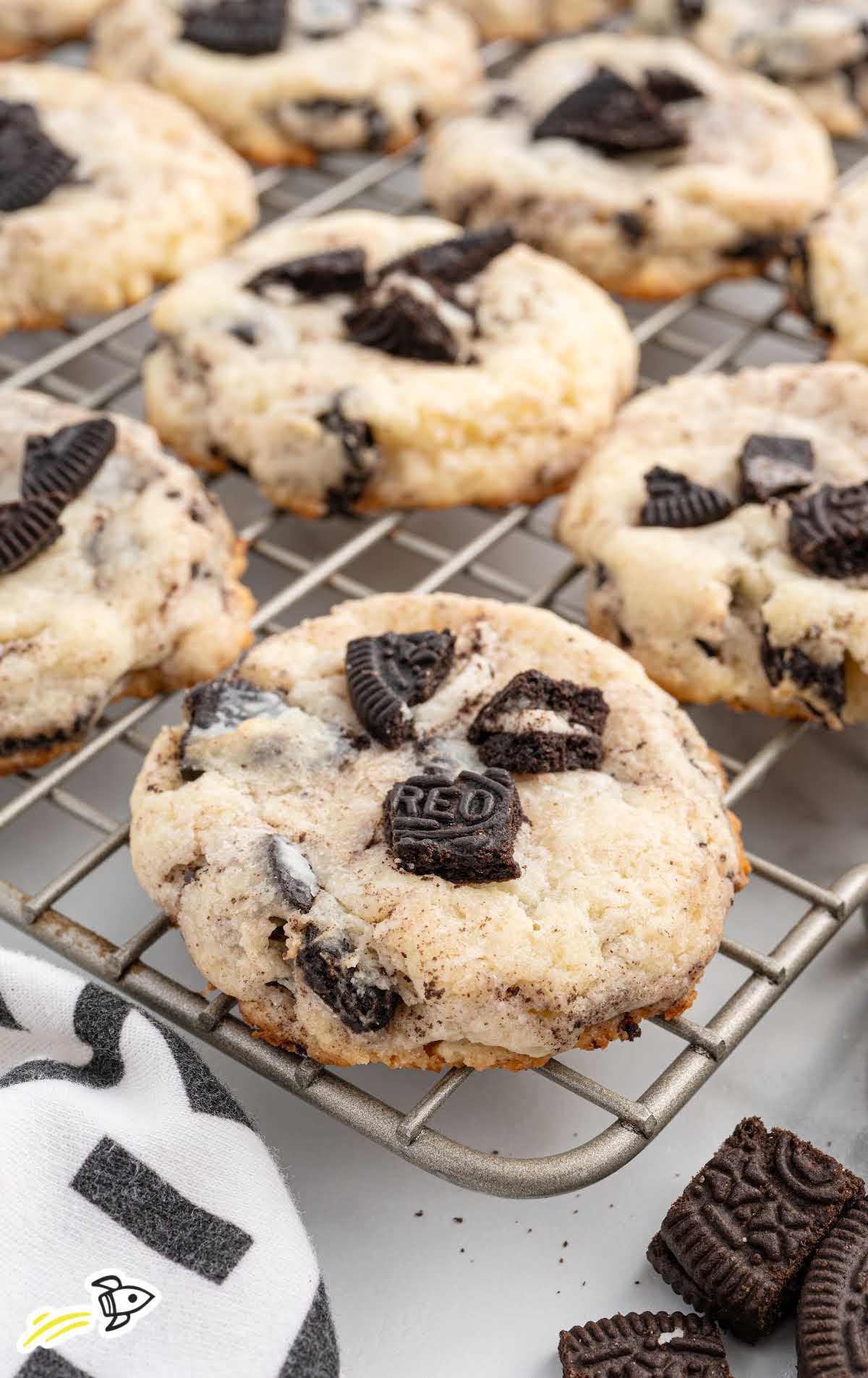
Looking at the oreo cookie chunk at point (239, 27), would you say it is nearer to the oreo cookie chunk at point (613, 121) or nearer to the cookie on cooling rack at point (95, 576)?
the oreo cookie chunk at point (613, 121)

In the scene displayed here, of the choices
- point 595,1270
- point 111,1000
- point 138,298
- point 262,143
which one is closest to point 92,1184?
point 111,1000

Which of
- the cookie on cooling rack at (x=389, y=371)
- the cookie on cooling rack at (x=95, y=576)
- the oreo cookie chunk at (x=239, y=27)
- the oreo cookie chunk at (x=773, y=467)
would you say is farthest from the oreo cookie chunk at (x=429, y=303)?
the oreo cookie chunk at (x=239, y=27)

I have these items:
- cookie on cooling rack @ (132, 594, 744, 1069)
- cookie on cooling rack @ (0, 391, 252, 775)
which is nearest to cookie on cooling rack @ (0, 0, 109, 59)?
cookie on cooling rack @ (0, 391, 252, 775)

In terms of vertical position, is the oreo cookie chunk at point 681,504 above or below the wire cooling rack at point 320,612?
above

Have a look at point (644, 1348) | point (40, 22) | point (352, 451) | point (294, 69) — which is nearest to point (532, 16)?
point (294, 69)

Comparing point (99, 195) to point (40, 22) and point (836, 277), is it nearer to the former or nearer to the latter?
point (40, 22)

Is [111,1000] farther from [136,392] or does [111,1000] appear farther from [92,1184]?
[136,392]
